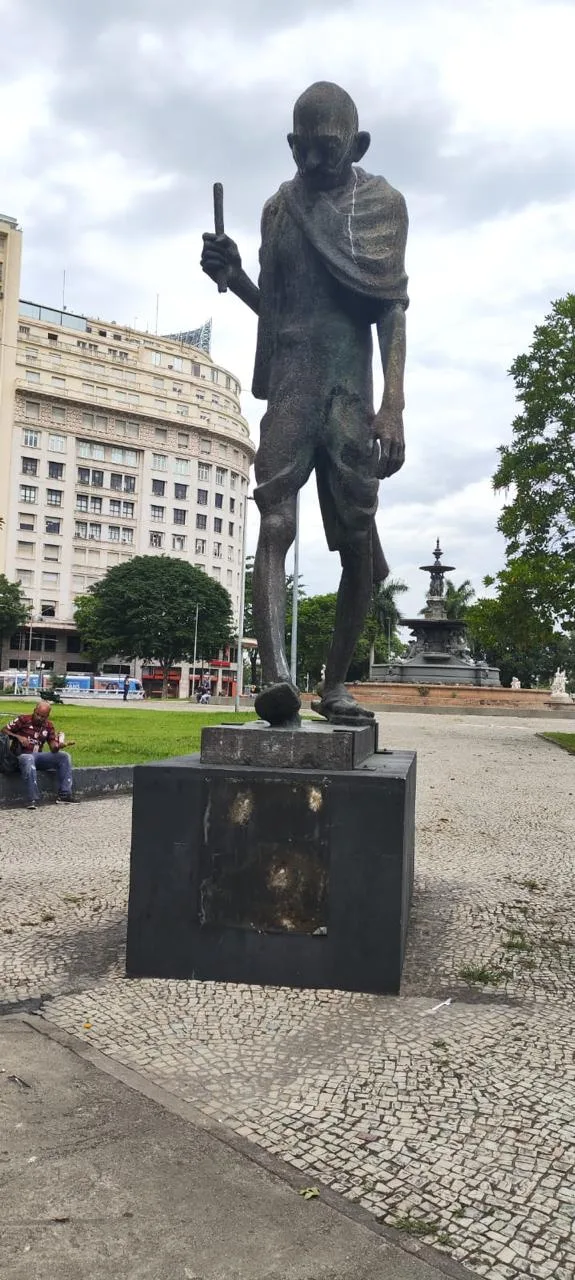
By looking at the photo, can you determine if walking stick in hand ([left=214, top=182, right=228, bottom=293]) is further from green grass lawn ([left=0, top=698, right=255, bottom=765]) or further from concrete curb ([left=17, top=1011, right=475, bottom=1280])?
green grass lawn ([left=0, top=698, right=255, bottom=765])

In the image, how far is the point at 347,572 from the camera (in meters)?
4.54

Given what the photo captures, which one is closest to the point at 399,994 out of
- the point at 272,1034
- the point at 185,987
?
the point at 272,1034

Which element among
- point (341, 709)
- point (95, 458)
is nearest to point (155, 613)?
point (95, 458)

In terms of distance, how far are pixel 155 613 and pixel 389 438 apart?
2403 inches

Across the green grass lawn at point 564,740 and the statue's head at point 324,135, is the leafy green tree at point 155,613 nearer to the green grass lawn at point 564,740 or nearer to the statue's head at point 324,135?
the green grass lawn at point 564,740

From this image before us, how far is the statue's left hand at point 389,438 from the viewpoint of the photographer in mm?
4113

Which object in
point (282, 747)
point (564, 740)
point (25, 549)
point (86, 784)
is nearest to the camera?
point (282, 747)

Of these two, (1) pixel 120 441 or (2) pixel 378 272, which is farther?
(1) pixel 120 441

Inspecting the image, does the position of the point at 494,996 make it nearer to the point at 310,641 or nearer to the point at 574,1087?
the point at 574,1087

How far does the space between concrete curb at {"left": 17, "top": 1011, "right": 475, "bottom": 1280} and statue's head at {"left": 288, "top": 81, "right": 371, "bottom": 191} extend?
3.93 metres

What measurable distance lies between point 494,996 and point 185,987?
1165 millimetres

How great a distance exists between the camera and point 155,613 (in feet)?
211

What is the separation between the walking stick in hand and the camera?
4340 mm

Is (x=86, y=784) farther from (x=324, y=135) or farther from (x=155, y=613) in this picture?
(x=155, y=613)
